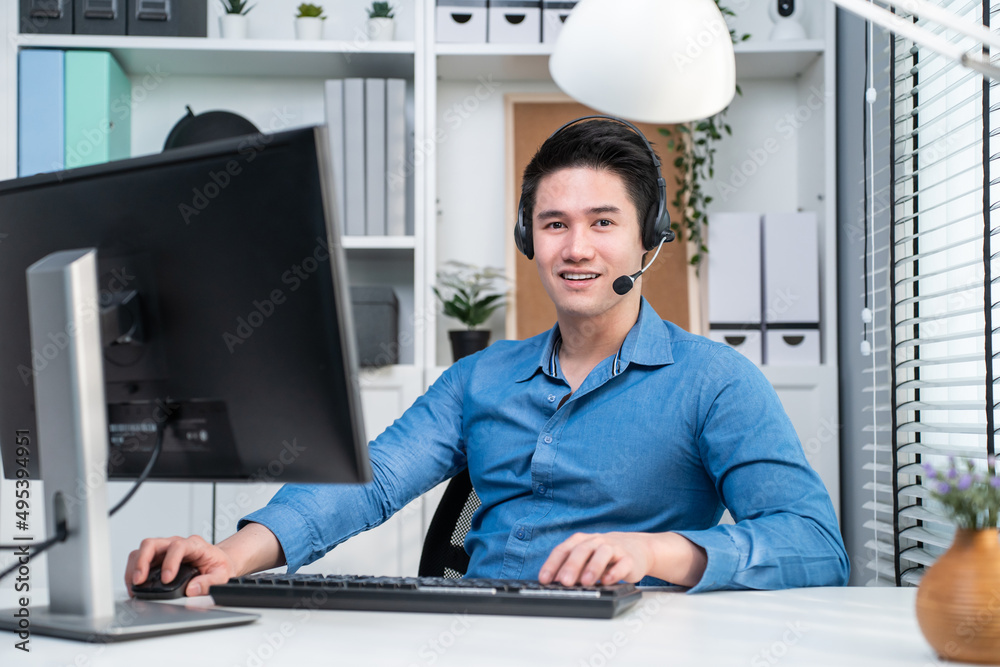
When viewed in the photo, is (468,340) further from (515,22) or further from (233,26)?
(233,26)

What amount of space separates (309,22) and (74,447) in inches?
63.8

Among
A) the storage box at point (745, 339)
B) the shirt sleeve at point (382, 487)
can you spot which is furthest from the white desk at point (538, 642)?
the storage box at point (745, 339)

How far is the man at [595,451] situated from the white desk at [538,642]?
111 mm

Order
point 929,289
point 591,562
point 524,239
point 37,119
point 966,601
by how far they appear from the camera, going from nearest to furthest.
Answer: point 966,601
point 591,562
point 524,239
point 929,289
point 37,119

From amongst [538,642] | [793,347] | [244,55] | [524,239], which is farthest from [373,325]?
[538,642]

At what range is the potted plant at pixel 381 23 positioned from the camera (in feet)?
6.89

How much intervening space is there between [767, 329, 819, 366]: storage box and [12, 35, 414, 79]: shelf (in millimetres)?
1118

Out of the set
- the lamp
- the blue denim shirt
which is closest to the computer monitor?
the blue denim shirt

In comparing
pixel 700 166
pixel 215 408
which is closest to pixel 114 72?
pixel 700 166

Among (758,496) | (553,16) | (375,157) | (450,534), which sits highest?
(553,16)

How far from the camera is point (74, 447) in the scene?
0.72 metres

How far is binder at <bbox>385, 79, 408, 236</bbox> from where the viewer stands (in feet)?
6.59

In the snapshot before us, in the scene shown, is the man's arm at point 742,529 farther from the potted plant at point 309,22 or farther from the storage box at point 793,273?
the potted plant at point 309,22

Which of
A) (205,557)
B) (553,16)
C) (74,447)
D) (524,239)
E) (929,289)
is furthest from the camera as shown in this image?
(553,16)
